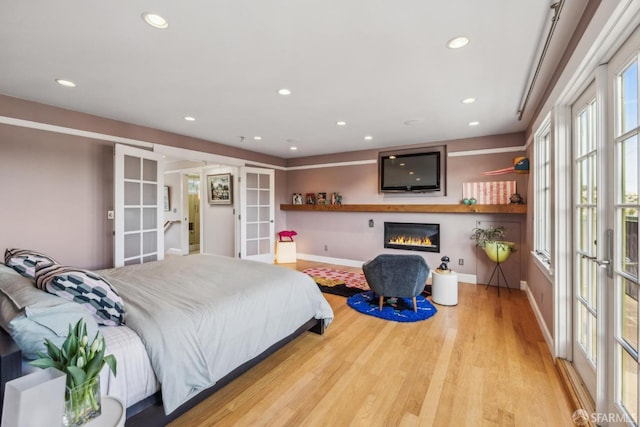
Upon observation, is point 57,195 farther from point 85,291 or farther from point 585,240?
point 585,240

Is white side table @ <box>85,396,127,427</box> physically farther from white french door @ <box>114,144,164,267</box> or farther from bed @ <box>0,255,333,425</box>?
white french door @ <box>114,144,164,267</box>

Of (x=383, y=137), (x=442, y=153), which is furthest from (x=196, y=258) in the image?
(x=442, y=153)

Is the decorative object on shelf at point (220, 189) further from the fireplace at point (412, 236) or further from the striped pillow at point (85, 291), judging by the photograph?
the striped pillow at point (85, 291)

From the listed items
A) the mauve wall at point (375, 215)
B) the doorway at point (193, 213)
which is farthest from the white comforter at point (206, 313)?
the doorway at point (193, 213)

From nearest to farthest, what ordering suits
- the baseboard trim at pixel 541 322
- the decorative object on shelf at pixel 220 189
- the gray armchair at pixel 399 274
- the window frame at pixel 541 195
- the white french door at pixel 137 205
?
1. the baseboard trim at pixel 541 322
2. the window frame at pixel 541 195
3. the gray armchair at pixel 399 274
4. the white french door at pixel 137 205
5. the decorative object on shelf at pixel 220 189

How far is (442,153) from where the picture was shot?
15.9ft

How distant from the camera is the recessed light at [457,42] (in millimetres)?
1922

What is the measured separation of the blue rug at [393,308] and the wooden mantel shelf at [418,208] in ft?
5.27

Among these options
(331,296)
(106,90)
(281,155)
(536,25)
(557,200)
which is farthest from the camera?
(281,155)

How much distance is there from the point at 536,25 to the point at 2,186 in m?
4.87

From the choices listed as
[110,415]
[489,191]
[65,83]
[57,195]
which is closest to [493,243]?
[489,191]

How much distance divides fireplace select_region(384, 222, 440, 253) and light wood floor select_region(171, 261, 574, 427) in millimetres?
2072

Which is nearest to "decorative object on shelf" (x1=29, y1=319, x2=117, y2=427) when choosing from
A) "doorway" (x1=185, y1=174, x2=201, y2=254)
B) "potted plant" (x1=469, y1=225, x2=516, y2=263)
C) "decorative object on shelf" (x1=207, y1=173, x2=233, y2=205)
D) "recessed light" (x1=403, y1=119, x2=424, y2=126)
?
"recessed light" (x1=403, y1=119, x2=424, y2=126)

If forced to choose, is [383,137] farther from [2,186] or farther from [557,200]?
[2,186]
